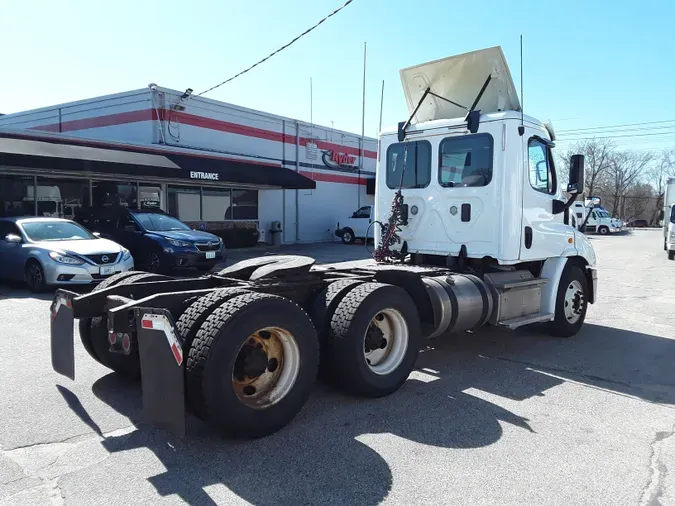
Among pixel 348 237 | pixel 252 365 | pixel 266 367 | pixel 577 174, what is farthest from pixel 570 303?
pixel 348 237

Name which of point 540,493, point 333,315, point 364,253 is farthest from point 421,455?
point 364,253

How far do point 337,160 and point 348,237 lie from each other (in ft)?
15.0

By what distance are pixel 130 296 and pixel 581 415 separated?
398cm

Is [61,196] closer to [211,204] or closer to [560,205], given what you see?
[211,204]

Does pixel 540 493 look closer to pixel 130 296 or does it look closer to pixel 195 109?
pixel 130 296

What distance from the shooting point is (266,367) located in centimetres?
398

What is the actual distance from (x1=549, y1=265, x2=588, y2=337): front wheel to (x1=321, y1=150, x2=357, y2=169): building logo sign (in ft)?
70.0

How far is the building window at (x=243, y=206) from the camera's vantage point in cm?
2275

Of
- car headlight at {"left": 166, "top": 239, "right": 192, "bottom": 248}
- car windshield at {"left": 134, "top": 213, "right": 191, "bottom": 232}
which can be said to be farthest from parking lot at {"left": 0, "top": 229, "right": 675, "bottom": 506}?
car windshield at {"left": 134, "top": 213, "right": 191, "bottom": 232}

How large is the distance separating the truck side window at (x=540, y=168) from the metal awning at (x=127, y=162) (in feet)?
39.9

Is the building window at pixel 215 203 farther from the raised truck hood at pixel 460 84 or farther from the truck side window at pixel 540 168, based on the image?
the truck side window at pixel 540 168

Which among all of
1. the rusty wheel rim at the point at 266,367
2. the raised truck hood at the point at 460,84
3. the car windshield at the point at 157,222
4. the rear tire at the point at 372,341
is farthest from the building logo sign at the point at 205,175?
the rusty wheel rim at the point at 266,367

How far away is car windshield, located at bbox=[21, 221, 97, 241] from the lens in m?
11.1

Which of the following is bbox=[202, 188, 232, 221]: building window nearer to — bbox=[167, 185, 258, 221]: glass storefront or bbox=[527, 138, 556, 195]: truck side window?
bbox=[167, 185, 258, 221]: glass storefront
